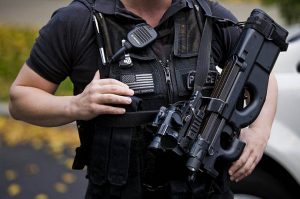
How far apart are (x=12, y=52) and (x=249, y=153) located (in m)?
6.79

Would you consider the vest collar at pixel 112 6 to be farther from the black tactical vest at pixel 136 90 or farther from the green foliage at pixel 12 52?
the green foliage at pixel 12 52

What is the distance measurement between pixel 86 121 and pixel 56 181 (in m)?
3.64

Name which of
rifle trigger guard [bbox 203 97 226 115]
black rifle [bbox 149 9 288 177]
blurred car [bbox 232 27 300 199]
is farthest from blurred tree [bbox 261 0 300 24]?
rifle trigger guard [bbox 203 97 226 115]

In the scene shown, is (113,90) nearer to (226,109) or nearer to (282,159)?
(226,109)

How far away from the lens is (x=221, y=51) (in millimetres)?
2203

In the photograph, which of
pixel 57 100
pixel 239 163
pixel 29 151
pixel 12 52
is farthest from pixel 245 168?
pixel 12 52

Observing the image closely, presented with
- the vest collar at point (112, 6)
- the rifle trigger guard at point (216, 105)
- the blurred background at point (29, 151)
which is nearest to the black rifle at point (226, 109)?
the rifle trigger guard at point (216, 105)

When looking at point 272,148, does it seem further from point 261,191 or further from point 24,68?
point 24,68

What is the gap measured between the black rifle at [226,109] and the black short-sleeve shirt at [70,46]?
0.94 ft

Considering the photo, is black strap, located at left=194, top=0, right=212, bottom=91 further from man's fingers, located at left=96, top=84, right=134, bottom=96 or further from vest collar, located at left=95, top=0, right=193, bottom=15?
man's fingers, located at left=96, top=84, right=134, bottom=96

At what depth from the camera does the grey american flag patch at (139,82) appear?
6.63 feet

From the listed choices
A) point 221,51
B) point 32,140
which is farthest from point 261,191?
point 32,140

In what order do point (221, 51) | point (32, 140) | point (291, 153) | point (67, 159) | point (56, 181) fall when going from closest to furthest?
point (221, 51), point (291, 153), point (56, 181), point (67, 159), point (32, 140)

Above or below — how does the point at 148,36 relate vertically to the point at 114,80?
above
